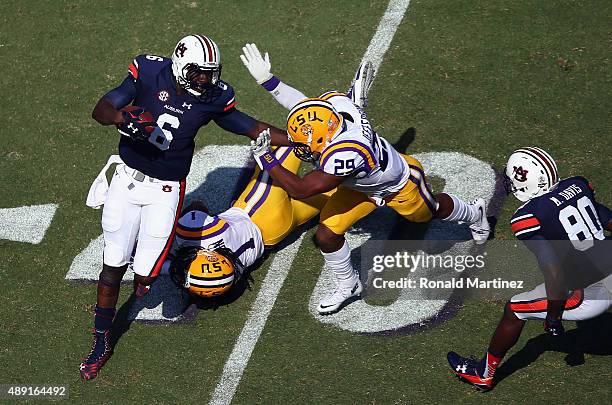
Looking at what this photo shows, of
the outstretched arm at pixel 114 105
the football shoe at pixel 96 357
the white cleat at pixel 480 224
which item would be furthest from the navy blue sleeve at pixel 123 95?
the white cleat at pixel 480 224

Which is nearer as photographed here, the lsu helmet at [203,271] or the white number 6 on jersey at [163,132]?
the white number 6 on jersey at [163,132]

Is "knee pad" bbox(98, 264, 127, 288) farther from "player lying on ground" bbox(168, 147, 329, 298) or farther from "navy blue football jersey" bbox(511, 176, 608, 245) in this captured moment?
"navy blue football jersey" bbox(511, 176, 608, 245)

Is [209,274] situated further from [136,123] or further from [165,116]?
[136,123]

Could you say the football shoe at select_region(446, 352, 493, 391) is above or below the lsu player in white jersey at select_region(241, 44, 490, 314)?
below

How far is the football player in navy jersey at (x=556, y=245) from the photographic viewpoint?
6.30 meters

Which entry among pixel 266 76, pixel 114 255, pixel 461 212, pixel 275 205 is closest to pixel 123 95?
pixel 114 255

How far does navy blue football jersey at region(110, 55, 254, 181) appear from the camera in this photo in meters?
7.13

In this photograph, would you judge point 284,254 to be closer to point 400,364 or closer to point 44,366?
point 400,364

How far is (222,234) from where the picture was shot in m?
7.71

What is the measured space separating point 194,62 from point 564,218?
283 cm

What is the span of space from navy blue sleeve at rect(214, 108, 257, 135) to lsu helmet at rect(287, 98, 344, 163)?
570 millimetres

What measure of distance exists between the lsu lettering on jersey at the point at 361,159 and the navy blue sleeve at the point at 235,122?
2.17 ft

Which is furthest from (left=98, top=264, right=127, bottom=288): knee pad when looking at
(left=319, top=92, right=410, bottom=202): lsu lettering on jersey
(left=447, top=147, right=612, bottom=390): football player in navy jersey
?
(left=447, top=147, right=612, bottom=390): football player in navy jersey

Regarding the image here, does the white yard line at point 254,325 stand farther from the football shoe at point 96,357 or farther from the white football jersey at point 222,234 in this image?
the football shoe at point 96,357
